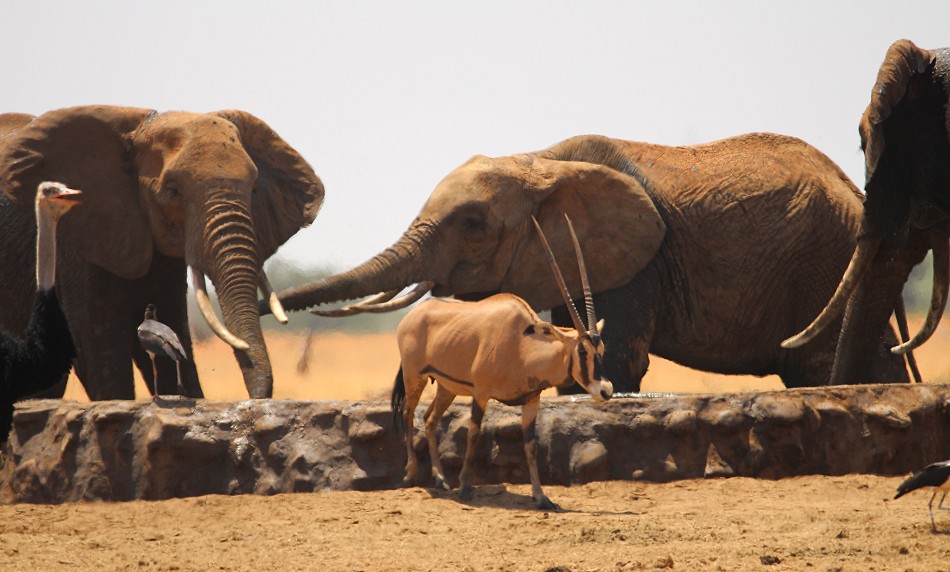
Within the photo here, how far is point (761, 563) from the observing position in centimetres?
771

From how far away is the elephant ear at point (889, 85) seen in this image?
1009 cm

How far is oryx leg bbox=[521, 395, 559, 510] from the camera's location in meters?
9.38

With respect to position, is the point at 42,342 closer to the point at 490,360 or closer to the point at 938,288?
the point at 490,360

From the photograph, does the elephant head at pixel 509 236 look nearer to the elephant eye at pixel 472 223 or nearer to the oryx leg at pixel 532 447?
the elephant eye at pixel 472 223

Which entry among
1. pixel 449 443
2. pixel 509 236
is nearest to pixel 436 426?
pixel 449 443

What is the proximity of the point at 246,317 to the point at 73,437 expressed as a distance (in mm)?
2297

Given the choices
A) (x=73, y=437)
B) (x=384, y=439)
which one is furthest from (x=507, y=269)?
(x=73, y=437)

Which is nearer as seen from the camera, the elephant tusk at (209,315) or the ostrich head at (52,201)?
the ostrich head at (52,201)

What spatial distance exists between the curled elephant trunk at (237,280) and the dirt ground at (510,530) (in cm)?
218

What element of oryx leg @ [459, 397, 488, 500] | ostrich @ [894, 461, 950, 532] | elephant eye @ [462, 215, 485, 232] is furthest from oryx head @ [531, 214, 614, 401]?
elephant eye @ [462, 215, 485, 232]

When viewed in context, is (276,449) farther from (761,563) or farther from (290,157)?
(290,157)

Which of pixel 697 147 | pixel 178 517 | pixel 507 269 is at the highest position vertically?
pixel 697 147

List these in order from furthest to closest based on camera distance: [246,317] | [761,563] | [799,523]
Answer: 1. [246,317]
2. [799,523]
3. [761,563]

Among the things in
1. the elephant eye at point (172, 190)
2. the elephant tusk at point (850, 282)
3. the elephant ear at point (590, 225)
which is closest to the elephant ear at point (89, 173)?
the elephant eye at point (172, 190)
